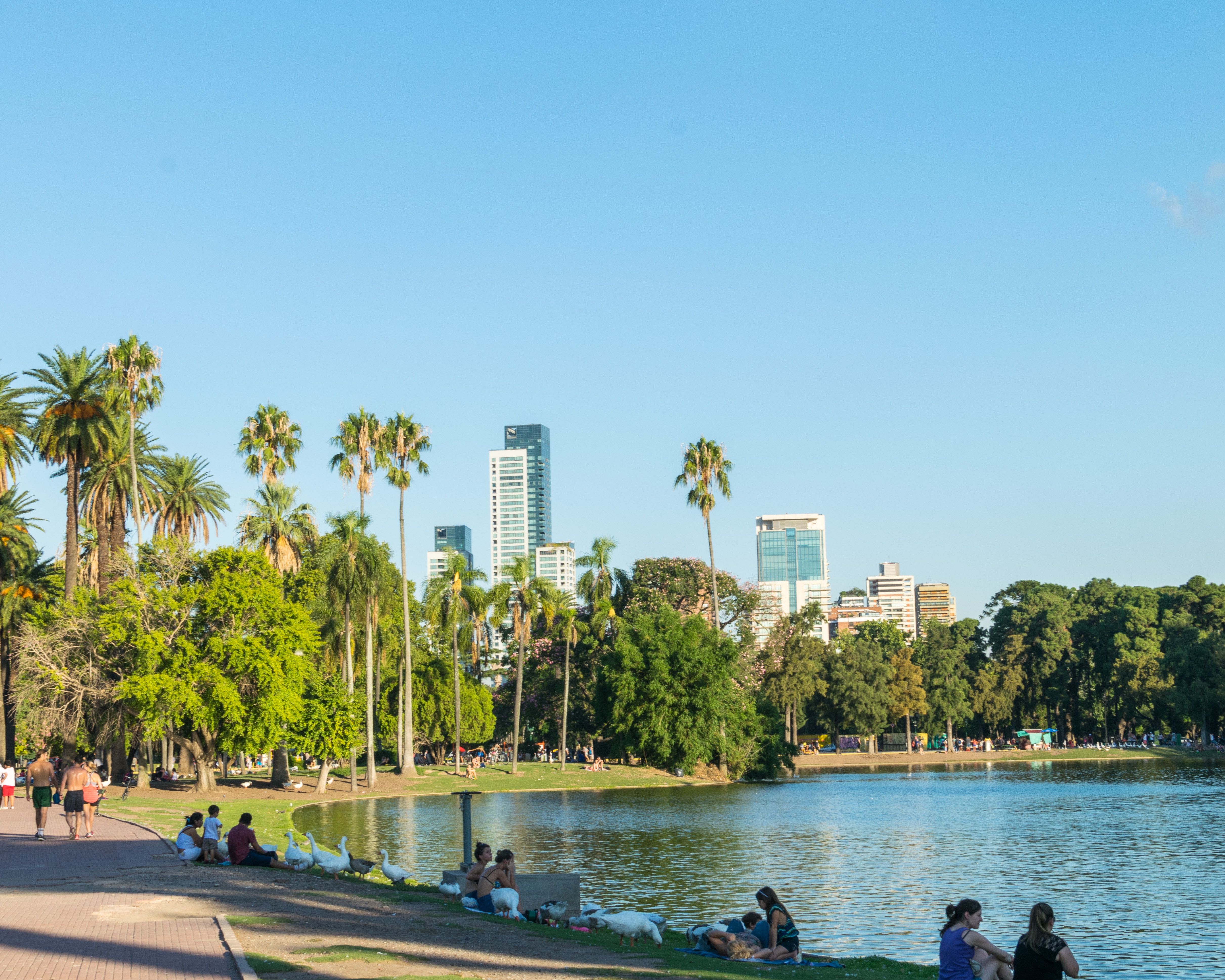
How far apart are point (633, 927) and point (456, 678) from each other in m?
57.8

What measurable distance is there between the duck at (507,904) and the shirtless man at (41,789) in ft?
50.2

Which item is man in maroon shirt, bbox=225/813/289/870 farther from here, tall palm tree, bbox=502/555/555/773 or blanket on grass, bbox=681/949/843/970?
tall palm tree, bbox=502/555/555/773

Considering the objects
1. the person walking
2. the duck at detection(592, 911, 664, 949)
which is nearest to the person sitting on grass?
the duck at detection(592, 911, 664, 949)

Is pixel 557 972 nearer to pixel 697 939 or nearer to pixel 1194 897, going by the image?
pixel 697 939

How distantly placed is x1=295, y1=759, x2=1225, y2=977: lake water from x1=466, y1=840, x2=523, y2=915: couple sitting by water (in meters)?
4.39

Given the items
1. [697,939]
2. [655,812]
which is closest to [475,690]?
[655,812]

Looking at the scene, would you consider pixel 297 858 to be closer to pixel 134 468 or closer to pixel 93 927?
pixel 93 927

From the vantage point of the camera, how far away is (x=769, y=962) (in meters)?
16.7

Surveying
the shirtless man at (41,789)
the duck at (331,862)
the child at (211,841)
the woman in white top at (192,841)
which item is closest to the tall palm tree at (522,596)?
the shirtless man at (41,789)

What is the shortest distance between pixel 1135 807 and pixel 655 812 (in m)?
21.0

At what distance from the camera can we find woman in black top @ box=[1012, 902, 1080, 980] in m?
11.1

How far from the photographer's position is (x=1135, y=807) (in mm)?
49438

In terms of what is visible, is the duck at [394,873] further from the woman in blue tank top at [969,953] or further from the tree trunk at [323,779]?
the tree trunk at [323,779]

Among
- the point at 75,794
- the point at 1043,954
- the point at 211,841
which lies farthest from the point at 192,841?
the point at 1043,954
